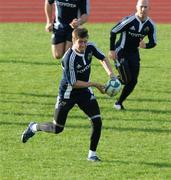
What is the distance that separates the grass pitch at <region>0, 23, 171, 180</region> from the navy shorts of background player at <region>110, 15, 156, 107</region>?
0.73 metres

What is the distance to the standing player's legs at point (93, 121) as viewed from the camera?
9.65m

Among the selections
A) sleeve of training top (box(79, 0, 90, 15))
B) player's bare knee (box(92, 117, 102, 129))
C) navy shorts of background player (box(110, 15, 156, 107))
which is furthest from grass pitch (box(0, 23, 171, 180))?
sleeve of training top (box(79, 0, 90, 15))

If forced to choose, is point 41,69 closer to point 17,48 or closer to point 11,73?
point 11,73

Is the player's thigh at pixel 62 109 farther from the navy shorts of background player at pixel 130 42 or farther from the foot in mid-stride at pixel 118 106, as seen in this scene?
the foot in mid-stride at pixel 118 106

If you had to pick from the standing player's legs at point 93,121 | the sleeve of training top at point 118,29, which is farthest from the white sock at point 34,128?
the sleeve of training top at point 118,29

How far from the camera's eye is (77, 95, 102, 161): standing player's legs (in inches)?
380

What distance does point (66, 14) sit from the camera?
543 inches

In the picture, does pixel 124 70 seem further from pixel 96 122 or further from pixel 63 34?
pixel 96 122

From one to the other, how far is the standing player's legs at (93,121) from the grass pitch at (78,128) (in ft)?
0.53

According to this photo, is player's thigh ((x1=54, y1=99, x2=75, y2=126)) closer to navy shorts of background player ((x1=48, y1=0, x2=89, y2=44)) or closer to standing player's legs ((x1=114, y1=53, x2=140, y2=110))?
standing player's legs ((x1=114, y1=53, x2=140, y2=110))

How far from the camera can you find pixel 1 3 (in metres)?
29.0

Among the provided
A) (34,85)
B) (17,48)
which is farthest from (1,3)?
(34,85)

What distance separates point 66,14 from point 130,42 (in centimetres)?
169

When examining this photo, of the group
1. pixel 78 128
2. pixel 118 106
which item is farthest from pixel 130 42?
pixel 78 128
